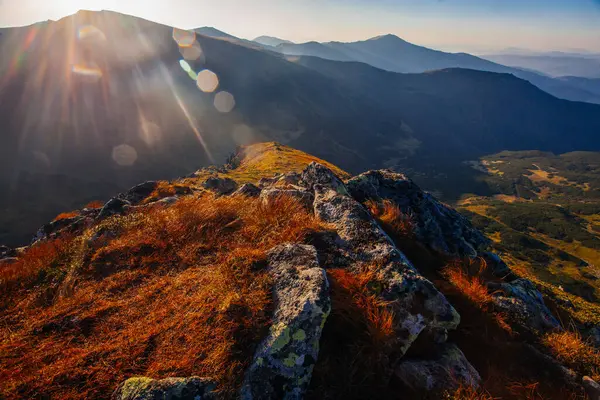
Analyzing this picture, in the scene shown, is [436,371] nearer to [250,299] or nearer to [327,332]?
[327,332]

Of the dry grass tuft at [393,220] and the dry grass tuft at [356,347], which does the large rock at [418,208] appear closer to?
the dry grass tuft at [393,220]

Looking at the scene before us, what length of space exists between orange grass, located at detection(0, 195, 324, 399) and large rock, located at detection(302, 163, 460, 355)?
3.08 feet

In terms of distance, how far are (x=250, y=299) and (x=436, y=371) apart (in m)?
3.53

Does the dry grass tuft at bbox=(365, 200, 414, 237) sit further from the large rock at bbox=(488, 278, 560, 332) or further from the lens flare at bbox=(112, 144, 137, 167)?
the lens flare at bbox=(112, 144, 137, 167)

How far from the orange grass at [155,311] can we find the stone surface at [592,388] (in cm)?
615

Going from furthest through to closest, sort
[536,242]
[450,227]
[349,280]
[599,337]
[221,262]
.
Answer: [536,242] → [450,227] → [599,337] → [221,262] → [349,280]

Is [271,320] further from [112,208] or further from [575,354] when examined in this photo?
[112,208]

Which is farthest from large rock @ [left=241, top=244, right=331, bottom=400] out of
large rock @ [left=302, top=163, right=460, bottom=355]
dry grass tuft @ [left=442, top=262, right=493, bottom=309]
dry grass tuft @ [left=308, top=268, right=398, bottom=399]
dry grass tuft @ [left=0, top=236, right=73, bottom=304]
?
dry grass tuft @ [left=0, top=236, right=73, bottom=304]

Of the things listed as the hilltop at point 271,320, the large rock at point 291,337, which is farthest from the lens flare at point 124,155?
the large rock at point 291,337

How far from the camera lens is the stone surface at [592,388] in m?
5.66

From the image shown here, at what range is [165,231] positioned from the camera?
866 cm

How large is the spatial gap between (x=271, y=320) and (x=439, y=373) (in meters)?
3.12

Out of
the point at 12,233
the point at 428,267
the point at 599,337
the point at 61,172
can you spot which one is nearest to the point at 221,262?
the point at 428,267

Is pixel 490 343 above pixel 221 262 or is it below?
below
